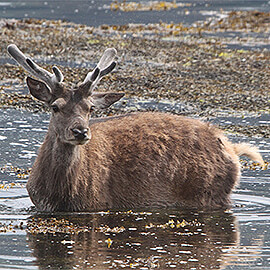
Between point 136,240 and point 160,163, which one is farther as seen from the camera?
point 160,163

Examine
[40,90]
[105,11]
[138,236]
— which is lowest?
[138,236]

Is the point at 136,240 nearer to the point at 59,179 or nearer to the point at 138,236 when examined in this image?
the point at 138,236

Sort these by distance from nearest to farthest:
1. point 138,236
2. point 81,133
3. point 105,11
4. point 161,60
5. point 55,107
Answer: point 138,236
point 81,133
point 55,107
point 161,60
point 105,11

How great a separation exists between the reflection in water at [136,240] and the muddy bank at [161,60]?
566 cm

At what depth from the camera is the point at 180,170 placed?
32.3ft

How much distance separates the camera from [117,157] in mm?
9656

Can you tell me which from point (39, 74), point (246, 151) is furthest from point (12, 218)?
point (246, 151)

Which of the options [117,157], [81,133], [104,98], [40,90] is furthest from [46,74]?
[117,157]

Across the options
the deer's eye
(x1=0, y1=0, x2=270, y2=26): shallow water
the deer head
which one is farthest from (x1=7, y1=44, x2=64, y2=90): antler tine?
(x1=0, y1=0, x2=270, y2=26): shallow water

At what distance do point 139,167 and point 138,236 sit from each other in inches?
65.2

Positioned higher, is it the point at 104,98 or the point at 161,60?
the point at 161,60

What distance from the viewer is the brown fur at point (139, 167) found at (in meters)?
9.16

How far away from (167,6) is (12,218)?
3152 centimetres

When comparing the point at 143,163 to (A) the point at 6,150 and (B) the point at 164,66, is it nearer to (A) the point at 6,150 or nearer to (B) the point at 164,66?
(A) the point at 6,150
